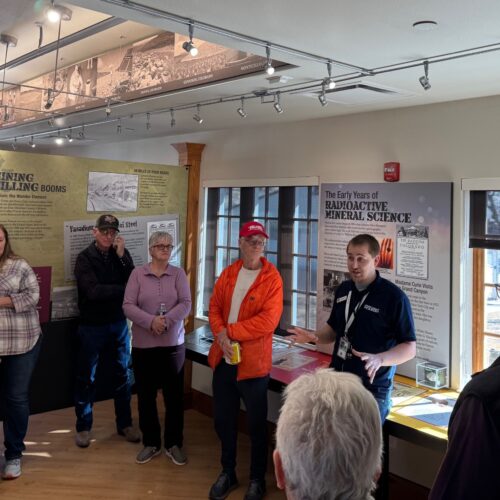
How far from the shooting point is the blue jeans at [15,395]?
330 cm

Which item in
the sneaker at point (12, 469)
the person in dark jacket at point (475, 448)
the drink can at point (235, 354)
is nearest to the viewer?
the person in dark jacket at point (475, 448)

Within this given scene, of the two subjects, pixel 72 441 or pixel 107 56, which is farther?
pixel 107 56

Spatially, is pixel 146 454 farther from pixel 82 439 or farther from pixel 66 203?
pixel 66 203

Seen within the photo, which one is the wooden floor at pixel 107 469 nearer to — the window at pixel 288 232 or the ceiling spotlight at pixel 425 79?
the window at pixel 288 232

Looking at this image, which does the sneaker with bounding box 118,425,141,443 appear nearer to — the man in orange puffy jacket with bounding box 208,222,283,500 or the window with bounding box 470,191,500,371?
the man in orange puffy jacket with bounding box 208,222,283,500

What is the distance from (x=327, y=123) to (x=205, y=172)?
4.89ft

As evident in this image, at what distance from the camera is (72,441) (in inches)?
156

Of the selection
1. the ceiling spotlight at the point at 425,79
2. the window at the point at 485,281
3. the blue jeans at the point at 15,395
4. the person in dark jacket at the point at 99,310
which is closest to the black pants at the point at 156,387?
the person in dark jacket at the point at 99,310

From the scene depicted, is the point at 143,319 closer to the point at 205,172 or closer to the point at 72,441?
the point at 72,441

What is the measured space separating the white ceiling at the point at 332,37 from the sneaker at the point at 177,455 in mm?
2416

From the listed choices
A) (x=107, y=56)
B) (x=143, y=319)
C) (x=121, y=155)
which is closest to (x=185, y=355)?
(x=143, y=319)

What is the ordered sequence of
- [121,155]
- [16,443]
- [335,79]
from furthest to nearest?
[121,155] < [16,443] < [335,79]

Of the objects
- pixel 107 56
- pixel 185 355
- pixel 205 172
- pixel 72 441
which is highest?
pixel 107 56

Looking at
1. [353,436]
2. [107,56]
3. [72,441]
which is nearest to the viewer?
[353,436]
